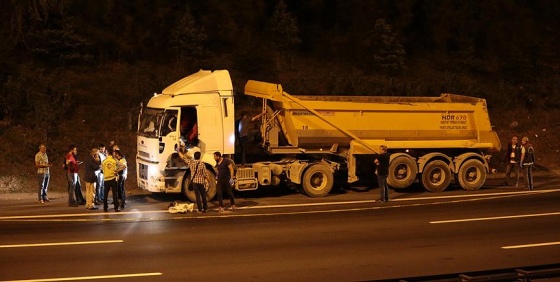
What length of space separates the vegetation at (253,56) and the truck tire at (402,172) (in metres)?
8.25

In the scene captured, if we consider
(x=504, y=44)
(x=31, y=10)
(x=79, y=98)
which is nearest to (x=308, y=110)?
(x=79, y=98)

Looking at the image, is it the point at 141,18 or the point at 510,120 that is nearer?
the point at 510,120

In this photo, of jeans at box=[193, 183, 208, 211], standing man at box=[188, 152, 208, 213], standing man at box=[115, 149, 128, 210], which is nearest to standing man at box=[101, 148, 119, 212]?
standing man at box=[115, 149, 128, 210]

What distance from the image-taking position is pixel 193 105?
819 inches

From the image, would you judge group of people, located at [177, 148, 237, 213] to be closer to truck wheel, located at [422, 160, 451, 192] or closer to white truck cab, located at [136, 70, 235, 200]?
white truck cab, located at [136, 70, 235, 200]

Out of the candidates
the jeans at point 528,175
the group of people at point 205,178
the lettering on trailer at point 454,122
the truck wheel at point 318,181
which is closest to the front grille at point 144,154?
the group of people at point 205,178

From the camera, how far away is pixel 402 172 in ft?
74.0

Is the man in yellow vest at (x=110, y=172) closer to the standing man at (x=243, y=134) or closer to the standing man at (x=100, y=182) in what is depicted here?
the standing man at (x=100, y=182)

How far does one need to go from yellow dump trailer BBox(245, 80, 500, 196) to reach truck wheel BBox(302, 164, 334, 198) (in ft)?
0.14

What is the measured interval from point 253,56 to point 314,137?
Answer: 1244cm

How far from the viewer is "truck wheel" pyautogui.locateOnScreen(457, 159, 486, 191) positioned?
23.1 meters

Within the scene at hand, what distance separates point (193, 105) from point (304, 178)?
3690 mm

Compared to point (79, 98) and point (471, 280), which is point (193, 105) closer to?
point (79, 98)

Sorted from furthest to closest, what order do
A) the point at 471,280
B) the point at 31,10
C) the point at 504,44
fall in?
the point at 504,44, the point at 31,10, the point at 471,280
